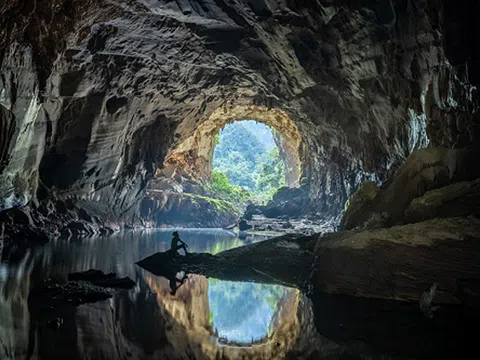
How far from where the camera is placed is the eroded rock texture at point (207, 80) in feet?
32.0

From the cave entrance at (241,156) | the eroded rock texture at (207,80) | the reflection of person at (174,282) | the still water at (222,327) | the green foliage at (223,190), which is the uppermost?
the cave entrance at (241,156)

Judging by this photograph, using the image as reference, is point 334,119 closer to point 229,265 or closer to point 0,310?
point 229,265

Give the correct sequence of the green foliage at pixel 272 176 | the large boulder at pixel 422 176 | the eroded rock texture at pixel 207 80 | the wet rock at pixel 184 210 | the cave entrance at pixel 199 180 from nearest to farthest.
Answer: the large boulder at pixel 422 176 → the eroded rock texture at pixel 207 80 → the cave entrance at pixel 199 180 → the wet rock at pixel 184 210 → the green foliage at pixel 272 176

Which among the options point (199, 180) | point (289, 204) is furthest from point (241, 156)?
point (289, 204)

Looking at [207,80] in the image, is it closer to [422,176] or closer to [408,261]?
[422,176]

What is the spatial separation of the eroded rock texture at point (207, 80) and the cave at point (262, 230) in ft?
0.22

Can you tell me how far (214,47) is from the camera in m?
15.8

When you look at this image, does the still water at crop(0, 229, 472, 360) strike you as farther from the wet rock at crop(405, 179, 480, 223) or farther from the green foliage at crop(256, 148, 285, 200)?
the green foliage at crop(256, 148, 285, 200)

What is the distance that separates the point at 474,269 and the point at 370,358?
278cm

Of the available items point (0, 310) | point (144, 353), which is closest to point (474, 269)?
point (144, 353)

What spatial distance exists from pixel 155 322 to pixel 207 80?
48.8 ft

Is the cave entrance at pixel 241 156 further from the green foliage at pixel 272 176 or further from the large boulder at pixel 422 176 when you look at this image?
the large boulder at pixel 422 176

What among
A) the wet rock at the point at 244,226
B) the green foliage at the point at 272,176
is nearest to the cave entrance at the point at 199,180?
the wet rock at the point at 244,226

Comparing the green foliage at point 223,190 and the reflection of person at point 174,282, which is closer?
the reflection of person at point 174,282
